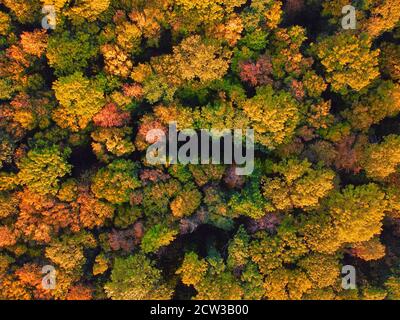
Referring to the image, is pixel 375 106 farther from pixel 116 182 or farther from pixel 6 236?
pixel 6 236

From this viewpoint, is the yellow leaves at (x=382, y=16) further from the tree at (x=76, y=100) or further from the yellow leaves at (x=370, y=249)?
the tree at (x=76, y=100)

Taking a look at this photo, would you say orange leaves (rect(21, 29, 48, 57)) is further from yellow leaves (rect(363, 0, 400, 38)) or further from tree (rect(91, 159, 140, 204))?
yellow leaves (rect(363, 0, 400, 38))

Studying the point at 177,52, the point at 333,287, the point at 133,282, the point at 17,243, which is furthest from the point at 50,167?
the point at 333,287

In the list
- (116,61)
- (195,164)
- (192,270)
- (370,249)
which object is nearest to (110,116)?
(116,61)

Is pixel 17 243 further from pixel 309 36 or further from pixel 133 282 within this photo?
pixel 309 36

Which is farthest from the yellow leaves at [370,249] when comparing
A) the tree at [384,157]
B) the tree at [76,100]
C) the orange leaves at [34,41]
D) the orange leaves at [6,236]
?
the orange leaves at [34,41]

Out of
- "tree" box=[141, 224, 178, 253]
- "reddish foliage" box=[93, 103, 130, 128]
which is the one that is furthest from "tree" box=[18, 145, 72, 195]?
"tree" box=[141, 224, 178, 253]
